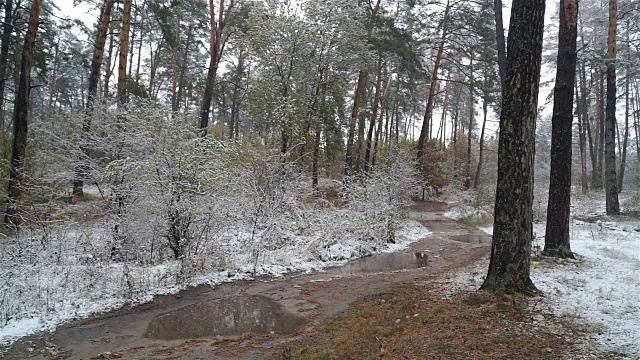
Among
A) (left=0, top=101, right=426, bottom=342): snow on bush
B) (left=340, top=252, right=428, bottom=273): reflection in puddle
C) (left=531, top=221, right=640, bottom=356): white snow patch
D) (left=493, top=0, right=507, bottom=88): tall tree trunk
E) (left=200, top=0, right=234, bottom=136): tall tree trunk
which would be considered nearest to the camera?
(left=531, top=221, right=640, bottom=356): white snow patch

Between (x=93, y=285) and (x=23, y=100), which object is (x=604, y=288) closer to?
(x=93, y=285)

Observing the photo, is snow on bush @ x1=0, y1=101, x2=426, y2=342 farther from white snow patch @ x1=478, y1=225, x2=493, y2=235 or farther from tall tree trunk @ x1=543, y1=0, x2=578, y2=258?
white snow patch @ x1=478, y1=225, x2=493, y2=235

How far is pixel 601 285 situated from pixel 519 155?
2.23 m

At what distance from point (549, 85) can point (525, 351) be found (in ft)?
64.9

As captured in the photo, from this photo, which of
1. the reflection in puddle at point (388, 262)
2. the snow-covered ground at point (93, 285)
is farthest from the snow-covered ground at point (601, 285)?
the snow-covered ground at point (93, 285)

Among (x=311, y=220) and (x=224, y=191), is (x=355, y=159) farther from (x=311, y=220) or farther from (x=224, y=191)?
(x=224, y=191)

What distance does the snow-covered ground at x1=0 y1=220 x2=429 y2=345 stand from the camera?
18.5ft

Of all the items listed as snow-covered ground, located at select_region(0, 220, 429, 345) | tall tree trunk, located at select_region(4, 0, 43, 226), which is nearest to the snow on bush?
snow-covered ground, located at select_region(0, 220, 429, 345)

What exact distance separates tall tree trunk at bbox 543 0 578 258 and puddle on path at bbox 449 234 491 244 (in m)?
4.97

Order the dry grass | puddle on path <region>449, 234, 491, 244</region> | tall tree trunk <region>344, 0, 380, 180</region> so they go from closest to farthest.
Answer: the dry grass
puddle on path <region>449, 234, 491, 244</region>
tall tree trunk <region>344, 0, 380, 180</region>

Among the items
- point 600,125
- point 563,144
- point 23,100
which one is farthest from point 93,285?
point 600,125

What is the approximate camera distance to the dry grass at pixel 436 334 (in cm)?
396

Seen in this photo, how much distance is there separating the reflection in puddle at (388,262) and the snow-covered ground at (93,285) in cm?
80

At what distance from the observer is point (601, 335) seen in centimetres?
409
